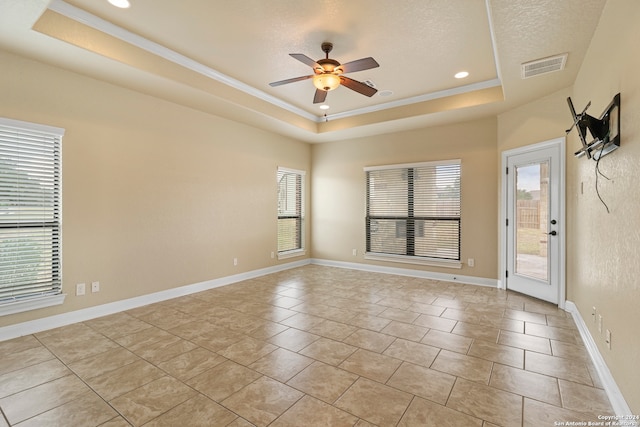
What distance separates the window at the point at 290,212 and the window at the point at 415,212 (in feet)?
5.16

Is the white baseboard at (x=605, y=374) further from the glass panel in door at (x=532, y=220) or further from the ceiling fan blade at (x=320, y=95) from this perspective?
the ceiling fan blade at (x=320, y=95)

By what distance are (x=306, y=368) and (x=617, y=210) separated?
8.49 ft

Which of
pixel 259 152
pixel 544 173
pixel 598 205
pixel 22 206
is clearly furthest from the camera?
pixel 259 152

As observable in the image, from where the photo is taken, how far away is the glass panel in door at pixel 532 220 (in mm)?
4172

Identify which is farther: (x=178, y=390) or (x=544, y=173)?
(x=544, y=173)

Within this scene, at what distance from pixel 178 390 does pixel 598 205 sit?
3.75m

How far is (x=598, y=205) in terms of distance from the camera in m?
2.63

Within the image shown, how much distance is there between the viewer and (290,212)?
674cm

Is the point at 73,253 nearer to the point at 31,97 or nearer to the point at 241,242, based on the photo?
the point at 31,97

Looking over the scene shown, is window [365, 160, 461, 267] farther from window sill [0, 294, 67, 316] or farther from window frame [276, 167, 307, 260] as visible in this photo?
window sill [0, 294, 67, 316]

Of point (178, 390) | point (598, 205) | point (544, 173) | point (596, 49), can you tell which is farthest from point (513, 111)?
point (178, 390)

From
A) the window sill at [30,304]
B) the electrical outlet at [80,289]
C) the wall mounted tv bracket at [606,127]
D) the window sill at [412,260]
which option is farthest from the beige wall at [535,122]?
the window sill at [30,304]

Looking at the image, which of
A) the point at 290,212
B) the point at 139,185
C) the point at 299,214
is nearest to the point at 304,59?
the point at 139,185

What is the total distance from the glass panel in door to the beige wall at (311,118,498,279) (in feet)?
1.56
